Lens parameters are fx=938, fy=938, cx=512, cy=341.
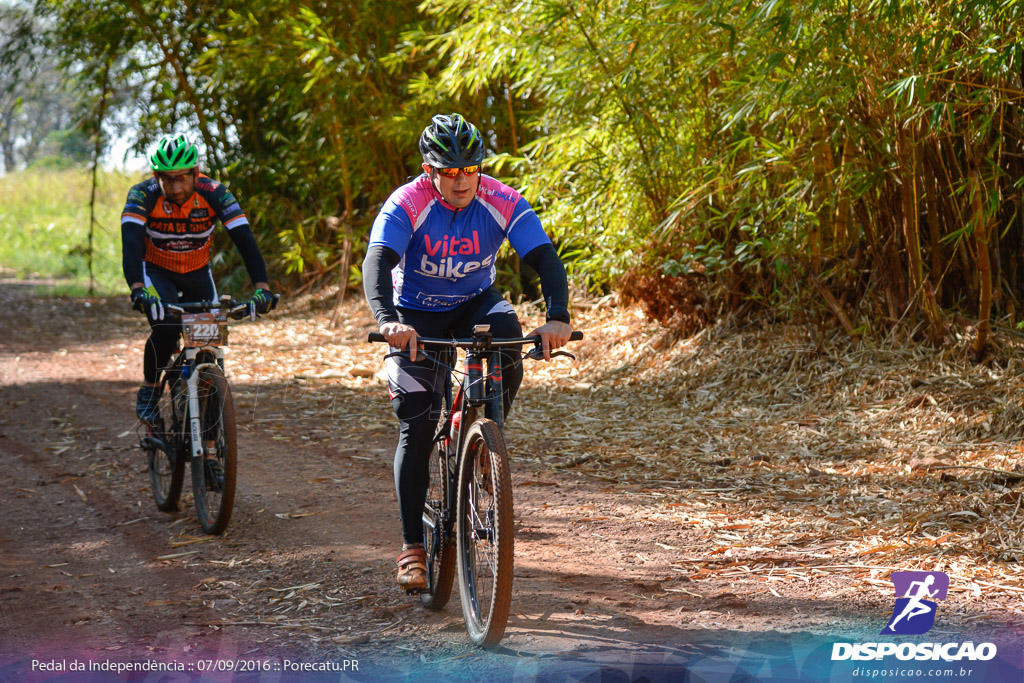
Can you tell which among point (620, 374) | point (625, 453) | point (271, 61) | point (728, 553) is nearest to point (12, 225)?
point (271, 61)

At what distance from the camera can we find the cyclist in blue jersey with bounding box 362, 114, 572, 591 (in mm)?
2916

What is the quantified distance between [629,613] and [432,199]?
4.88 feet

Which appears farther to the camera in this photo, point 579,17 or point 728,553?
point 579,17

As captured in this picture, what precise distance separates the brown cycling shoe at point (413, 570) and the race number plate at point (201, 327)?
150 centimetres

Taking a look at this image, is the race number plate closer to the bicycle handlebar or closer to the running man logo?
the bicycle handlebar

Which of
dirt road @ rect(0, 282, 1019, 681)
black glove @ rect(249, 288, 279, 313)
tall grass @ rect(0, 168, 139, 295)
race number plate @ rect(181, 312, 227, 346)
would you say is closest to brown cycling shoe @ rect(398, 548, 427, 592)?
dirt road @ rect(0, 282, 1019, 681)

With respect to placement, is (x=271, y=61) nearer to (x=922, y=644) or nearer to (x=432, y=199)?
(x=432, y=199)

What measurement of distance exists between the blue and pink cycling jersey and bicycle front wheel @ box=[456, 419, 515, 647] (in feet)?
1.78

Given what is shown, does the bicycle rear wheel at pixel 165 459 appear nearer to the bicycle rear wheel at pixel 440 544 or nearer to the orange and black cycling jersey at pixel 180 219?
the orange and black cycling jersey at pixel 180 219

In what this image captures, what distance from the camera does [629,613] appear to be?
3.05m

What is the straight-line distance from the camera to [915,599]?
3057mm

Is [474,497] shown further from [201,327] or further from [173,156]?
[173,156]

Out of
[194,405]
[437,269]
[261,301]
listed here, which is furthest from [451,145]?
[194,405]

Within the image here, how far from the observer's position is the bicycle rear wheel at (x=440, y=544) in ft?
9.89
